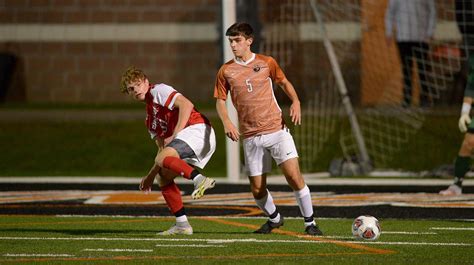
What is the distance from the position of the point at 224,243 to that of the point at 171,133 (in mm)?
1245

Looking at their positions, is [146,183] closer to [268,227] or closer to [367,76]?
[268,227]

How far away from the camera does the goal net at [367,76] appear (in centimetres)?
1859

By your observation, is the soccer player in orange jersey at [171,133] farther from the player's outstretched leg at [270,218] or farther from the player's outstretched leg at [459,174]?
the player's outstretched leg at [459,174]

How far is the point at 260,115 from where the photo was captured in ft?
36.0

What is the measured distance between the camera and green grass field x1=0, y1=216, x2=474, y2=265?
370 inches

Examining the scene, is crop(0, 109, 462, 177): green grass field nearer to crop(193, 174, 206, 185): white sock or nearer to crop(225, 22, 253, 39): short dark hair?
crop(225, 22, 253, 39): short dark hair

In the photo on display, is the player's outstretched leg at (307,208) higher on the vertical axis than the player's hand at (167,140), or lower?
lower

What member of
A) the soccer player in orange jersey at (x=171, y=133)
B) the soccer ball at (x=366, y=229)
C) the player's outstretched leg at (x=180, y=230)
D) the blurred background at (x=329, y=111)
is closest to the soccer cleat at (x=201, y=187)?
the soccer player in orange jersey at (x=171, y=133)

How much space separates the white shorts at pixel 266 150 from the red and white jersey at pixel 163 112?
50 centimetres

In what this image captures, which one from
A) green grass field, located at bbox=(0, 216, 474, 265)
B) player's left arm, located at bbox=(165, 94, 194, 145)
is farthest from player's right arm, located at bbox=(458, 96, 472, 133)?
player's left arm, located at bbox=(165, 94, 194, 145)

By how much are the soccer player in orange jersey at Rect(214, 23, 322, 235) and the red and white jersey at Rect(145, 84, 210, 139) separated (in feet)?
1.08

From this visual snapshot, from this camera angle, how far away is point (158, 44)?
1080 inches

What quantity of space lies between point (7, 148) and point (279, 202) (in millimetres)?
7013

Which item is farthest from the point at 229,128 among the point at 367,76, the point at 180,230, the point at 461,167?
the point at 367,76
